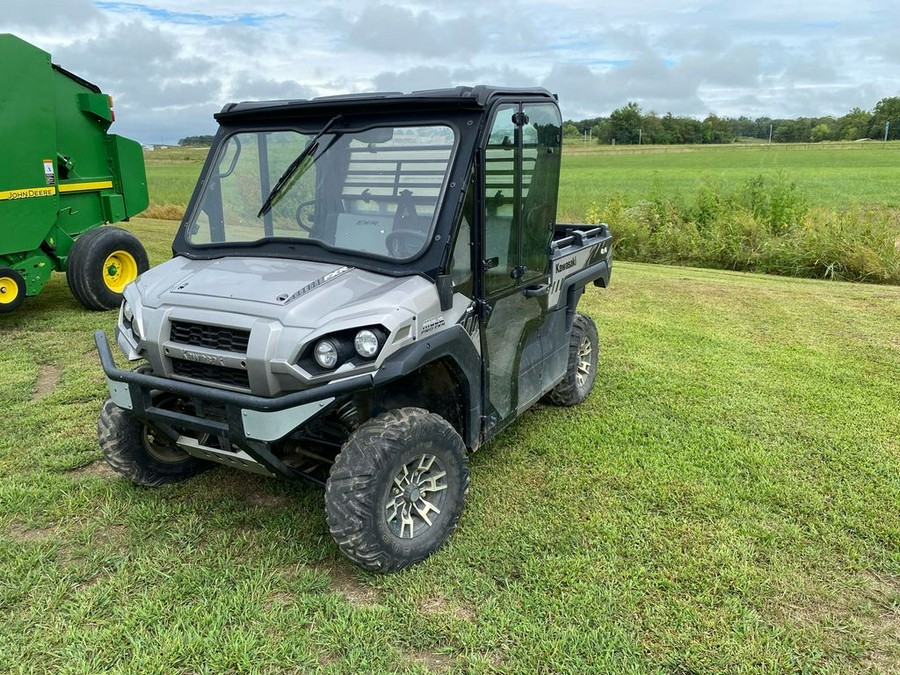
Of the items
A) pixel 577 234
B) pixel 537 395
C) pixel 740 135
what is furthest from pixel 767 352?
pixel 740 135

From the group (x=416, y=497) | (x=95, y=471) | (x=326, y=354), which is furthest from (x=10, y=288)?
(x=416, y=497)

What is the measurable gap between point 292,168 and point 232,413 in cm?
136

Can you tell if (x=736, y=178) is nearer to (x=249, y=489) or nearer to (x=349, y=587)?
(x=249, y=489)

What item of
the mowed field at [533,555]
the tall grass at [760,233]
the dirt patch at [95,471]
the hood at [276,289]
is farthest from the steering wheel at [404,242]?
the tall grass at [760,233]

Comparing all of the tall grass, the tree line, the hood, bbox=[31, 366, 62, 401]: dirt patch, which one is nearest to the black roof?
the hood

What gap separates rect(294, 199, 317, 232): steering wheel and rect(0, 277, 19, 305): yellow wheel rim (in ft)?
15.7

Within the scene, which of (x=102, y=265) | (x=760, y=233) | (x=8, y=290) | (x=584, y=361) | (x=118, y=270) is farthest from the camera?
(x=760, y=233)

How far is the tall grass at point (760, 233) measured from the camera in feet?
36.7

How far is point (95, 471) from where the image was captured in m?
4.16

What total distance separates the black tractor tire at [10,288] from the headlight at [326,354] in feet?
17.9

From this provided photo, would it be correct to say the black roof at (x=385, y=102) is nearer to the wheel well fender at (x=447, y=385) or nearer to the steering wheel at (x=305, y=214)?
the steering wheel at (x=305, y=214)

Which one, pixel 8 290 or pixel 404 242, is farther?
pixel 8 290

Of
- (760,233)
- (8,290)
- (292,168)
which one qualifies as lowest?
(760,233)

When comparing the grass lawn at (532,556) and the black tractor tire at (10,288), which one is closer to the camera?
the grass lawn at (532,556)
